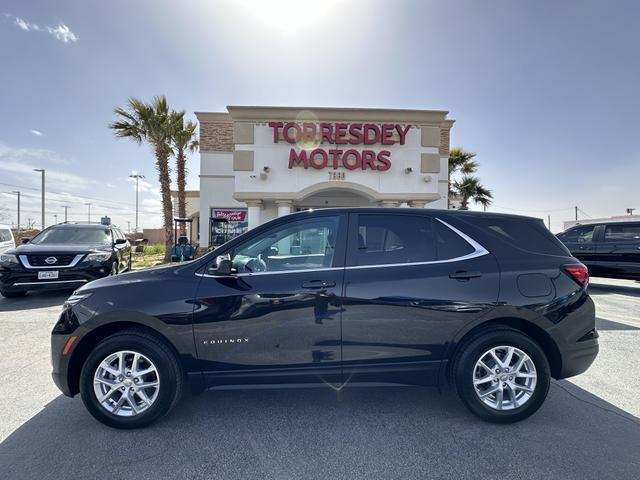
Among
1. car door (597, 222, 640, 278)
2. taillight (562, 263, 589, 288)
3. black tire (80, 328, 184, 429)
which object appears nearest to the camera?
black tire (80, 328, 184, 429)

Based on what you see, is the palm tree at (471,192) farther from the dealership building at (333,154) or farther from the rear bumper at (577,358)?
the rear bumper at (577,358)

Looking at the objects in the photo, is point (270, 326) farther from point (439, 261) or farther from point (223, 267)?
point (439, 261)

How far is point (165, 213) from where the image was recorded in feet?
50.0

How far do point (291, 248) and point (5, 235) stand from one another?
1207cm

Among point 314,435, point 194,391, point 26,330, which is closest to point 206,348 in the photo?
point 194,391

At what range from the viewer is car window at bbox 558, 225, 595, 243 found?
8680 mm

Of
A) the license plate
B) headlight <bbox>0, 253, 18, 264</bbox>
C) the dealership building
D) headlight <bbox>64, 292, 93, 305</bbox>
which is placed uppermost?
the dealership building

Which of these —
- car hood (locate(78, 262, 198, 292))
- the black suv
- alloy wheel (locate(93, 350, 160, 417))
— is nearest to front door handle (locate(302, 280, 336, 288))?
car hood (locate(78, 262, 198, 292))

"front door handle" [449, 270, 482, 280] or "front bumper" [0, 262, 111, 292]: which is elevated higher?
"front door handle" [449, 270, 482, 280]

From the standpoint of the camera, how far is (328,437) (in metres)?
2.32

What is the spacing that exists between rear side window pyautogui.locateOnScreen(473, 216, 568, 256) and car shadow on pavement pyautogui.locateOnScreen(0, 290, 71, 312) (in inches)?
314

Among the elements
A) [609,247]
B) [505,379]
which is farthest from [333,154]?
[505,379]

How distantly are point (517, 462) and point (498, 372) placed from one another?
2.09ft

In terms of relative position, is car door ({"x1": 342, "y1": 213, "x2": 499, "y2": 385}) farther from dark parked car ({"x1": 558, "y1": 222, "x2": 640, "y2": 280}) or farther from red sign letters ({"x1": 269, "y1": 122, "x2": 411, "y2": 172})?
red sign letters ({"x1": 269, "y1": 122, "x2": 411, "y2": 172})
